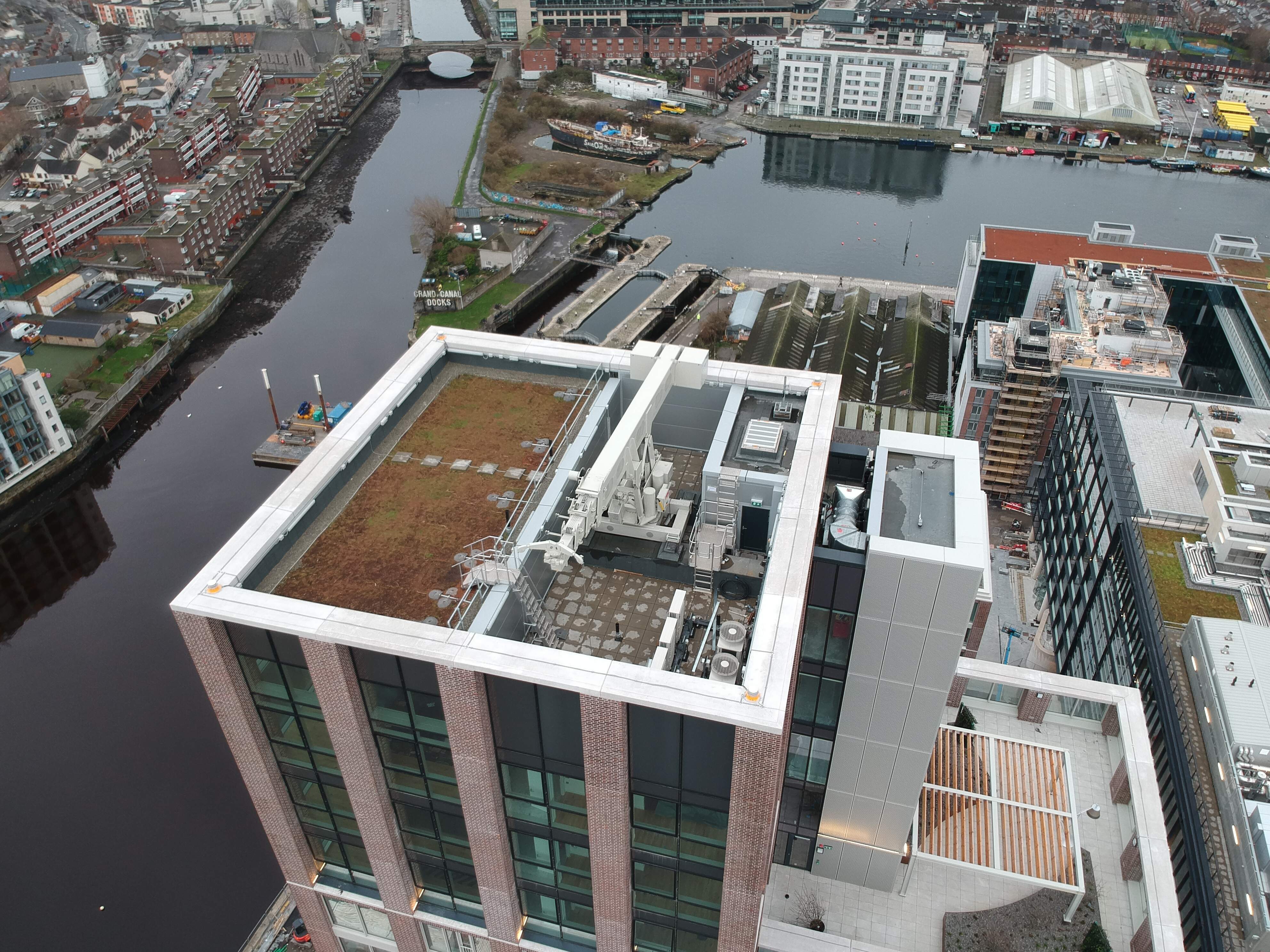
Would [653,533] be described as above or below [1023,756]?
above

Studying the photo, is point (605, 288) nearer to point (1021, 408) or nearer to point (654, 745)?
point (1021, 408)

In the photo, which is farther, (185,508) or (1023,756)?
(185,508)

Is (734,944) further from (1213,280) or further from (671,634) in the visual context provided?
(1213,280)

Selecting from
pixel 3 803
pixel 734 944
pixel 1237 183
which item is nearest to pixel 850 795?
pixel 734 944

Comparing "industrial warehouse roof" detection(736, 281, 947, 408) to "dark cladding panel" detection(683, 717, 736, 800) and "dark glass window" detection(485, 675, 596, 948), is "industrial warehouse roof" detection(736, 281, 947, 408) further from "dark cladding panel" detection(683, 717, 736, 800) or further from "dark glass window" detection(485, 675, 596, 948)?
"dark cladding panel" detection(683, 717, 736, 800)

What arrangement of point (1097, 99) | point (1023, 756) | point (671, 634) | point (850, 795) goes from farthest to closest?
point (1097, 99) < point (1023, 756) < point (850, 795) < point (671, 634)

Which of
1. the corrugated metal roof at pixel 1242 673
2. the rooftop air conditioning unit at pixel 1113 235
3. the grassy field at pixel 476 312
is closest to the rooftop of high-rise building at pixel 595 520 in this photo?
the corrugated metal roof at pixel 1242 673

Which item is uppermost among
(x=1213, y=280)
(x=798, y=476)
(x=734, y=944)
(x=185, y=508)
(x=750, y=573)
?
(x=798, y=476)
